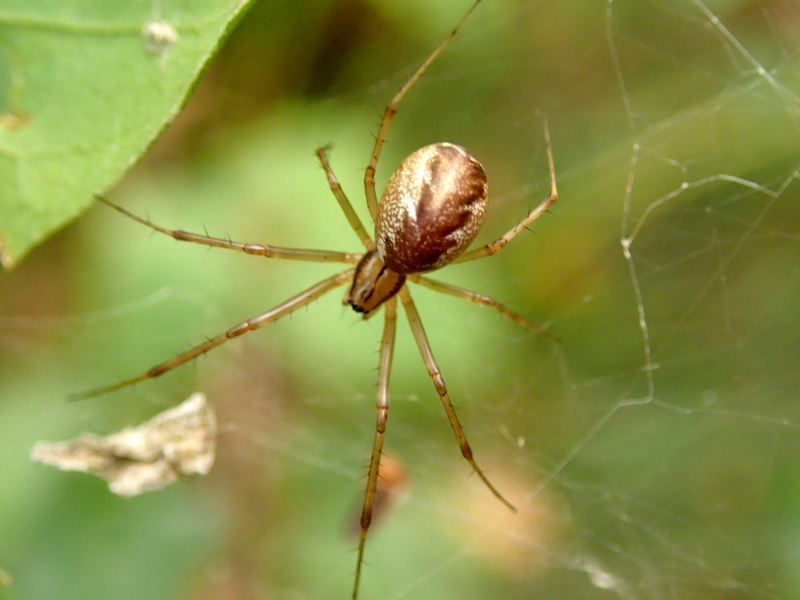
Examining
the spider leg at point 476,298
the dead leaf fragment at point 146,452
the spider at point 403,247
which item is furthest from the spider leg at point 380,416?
the dead leaf fragment at point 146,452

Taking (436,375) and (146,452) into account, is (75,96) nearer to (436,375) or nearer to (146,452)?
(146,452)

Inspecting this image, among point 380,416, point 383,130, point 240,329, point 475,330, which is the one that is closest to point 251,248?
point 240,329

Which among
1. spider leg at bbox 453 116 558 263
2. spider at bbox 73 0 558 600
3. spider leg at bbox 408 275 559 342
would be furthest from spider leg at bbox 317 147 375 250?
spider leg at bbox 453 116 558 263

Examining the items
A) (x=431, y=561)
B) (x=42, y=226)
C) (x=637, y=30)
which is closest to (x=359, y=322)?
(x=431, y=561)

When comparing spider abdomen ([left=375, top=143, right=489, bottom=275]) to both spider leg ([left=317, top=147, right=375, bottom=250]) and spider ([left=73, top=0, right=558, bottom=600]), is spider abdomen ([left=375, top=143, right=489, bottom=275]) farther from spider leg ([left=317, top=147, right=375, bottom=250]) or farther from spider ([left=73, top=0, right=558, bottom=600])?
spider leg ([left=317, top=147, right=375, bottom=250])

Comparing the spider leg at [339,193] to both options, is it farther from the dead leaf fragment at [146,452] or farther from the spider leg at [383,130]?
the dead leaf fragment at [146,452]

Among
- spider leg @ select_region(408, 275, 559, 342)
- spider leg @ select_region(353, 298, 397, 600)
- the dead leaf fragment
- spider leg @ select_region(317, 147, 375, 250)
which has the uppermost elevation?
spider leg @ select_region(317, 147, 375, 250)
